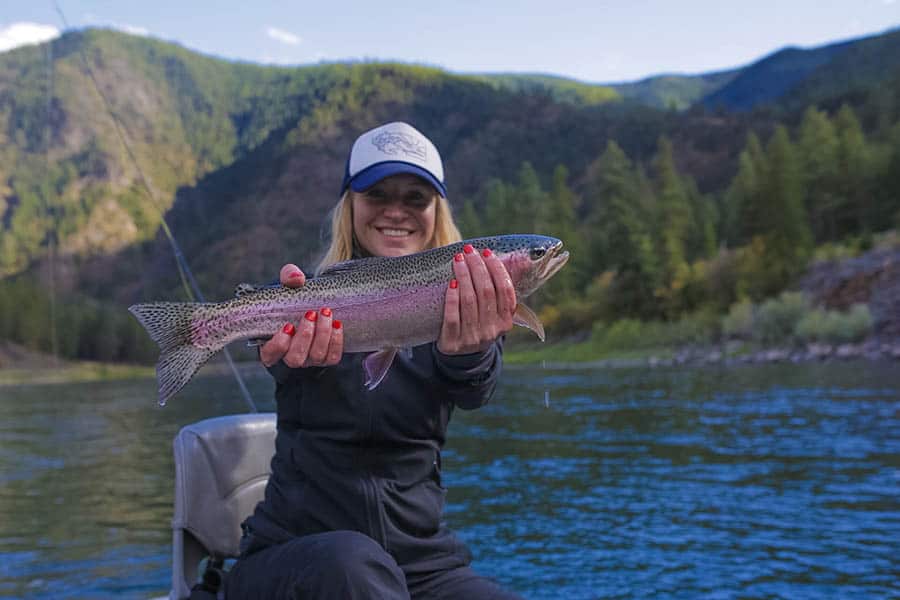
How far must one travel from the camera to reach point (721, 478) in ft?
33.8

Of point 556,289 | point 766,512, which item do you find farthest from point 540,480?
point 556,289

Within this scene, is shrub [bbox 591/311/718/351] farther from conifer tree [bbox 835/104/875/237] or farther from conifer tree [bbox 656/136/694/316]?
conifer tree [bbox 835/104/875/237]

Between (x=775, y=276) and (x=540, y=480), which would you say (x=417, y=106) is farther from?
(x=540, y=480)

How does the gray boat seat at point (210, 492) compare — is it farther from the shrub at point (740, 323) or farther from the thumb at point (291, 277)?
the shrub at point (740, 323)

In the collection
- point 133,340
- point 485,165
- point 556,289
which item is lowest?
point 133,340

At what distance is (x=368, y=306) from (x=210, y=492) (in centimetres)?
149

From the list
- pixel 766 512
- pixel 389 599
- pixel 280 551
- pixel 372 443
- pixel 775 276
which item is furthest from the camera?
pixel 775 276

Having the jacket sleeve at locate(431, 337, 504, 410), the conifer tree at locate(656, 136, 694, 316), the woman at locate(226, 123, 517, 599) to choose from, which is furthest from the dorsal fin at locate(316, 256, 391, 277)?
the conifer tree at locate(656, 136, 694, 316)

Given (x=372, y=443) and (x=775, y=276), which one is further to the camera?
(x=775, y=276)

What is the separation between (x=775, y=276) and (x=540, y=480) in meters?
41.3

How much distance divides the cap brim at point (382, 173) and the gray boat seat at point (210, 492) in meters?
1.38

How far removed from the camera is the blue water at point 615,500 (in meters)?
6.67

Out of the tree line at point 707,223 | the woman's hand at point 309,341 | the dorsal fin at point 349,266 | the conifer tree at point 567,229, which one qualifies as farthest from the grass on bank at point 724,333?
the woman's hand at point 309,341

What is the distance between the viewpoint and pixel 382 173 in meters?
3.36
